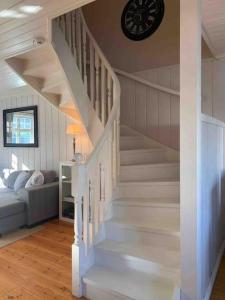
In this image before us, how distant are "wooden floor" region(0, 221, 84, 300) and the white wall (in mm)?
1945

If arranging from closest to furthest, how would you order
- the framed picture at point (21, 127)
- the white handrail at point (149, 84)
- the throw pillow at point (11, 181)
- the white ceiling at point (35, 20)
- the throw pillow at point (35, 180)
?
the white ceiling at point (35, 20), the white handrail at point (149, 84), the throw pillow at point (35, 180), the throw pillow at point (11, 181), the framed picture at point (21, 127)

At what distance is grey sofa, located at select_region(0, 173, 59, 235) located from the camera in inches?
130

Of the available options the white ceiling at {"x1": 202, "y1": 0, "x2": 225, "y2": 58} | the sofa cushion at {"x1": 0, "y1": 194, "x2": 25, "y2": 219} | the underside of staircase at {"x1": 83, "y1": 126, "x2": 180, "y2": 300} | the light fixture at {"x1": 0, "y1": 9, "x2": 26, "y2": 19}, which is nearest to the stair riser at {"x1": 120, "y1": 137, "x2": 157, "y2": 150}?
the underside of staircase at {"x1": 83, "y1": 126, "x2": 180, "y2": 300}

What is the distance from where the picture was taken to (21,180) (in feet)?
13.3

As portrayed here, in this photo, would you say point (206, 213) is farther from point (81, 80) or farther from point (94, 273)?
point (81, 80)

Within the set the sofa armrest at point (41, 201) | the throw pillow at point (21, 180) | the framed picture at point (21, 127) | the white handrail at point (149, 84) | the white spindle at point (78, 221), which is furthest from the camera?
the framed picture at point (21, 127)

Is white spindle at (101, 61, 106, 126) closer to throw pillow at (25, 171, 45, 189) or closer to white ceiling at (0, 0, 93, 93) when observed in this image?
white ceiling at (0, 0, 93, 93)

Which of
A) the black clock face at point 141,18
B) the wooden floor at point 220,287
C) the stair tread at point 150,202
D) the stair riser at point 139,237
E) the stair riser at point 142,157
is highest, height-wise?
the black clock face at point 141,18

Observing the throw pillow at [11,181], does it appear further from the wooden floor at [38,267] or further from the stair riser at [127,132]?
the stair riser at [127,132]

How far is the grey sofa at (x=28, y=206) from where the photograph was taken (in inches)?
130

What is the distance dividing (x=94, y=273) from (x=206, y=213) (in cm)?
107

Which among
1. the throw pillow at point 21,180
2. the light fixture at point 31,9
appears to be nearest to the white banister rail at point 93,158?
the light fixture at point 31,9

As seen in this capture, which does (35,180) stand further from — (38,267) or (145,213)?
(145,213)

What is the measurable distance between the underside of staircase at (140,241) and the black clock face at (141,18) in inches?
71.9
